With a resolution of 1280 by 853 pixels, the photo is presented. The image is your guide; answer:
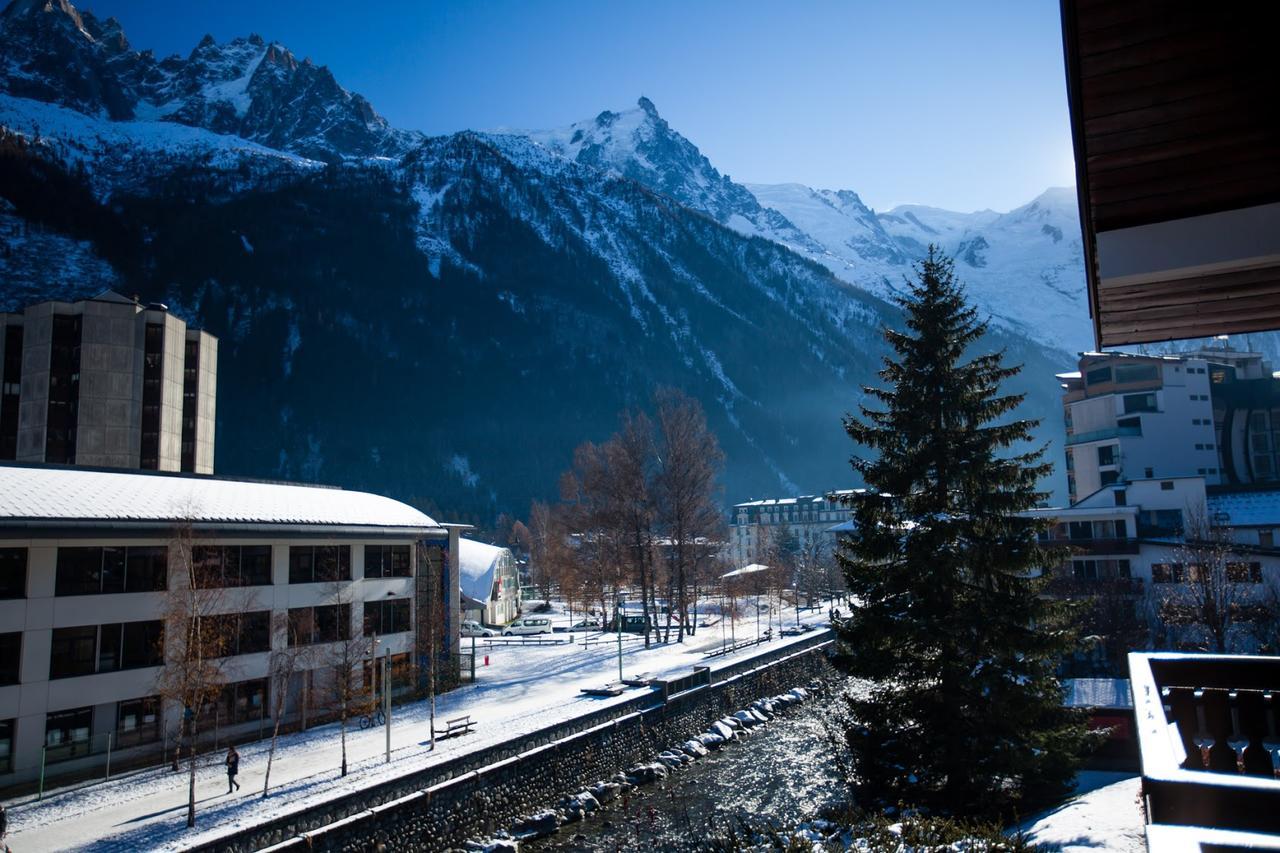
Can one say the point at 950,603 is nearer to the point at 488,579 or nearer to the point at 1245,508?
the point at 1245,508

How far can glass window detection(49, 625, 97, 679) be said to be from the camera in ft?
78.3

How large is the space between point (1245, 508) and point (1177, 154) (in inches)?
2027

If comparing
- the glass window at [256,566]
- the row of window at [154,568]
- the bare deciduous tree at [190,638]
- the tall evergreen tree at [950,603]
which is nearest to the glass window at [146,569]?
the row of window at [154,568]

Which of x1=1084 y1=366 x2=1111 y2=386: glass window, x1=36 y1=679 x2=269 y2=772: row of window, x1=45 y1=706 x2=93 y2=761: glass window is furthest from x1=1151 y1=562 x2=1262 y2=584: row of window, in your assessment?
x1=45 y1=706 x2=93 y2=761: glass window

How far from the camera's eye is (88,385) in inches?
2329

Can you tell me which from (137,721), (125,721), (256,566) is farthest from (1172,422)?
(125,721)

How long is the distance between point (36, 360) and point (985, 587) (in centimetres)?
6809

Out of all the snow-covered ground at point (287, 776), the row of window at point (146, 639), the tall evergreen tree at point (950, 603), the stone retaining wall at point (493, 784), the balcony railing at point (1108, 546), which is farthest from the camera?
the balcony railing at point (1108, 546)

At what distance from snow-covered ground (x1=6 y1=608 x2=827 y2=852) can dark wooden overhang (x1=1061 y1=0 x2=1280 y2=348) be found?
2012cm

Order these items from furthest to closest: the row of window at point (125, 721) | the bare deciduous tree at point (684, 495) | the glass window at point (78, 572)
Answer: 1. the bare deciduous tree at point (684, 495)
2. the glass window at point (78, 572)
3. the row of window at point (125, 721)

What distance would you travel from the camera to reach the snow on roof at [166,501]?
2445 cm

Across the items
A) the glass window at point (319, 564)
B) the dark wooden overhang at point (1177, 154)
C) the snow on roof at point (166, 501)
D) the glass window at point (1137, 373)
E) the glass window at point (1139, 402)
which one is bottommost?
the glass window at point (319, 564)

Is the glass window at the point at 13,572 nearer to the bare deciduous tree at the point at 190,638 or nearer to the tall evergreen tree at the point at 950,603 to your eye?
the bare deciduous tree at the point at 190,638

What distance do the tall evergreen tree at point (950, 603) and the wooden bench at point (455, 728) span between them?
14.0 metres
